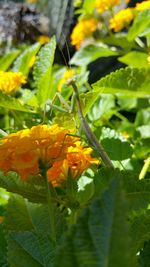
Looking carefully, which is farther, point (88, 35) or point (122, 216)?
point (88, 35)

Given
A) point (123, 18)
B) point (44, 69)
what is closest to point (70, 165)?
point (44, 69)

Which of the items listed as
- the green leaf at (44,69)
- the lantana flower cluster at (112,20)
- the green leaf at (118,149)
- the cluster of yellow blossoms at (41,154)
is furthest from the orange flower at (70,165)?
the lantana flower cluster at (112,20)

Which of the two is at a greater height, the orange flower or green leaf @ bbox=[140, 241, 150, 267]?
the orange flower

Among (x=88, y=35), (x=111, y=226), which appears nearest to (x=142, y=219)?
(x=111, y=226)

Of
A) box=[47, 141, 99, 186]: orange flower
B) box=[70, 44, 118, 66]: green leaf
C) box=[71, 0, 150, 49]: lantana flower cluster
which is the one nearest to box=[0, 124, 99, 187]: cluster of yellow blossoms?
box=[47, 141, 99, 186]: orange flower

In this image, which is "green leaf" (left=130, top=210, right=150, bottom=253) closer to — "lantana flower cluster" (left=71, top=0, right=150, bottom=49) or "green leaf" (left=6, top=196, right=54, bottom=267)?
"green leaf" (left=6, top=196, right=54, bottom=267)

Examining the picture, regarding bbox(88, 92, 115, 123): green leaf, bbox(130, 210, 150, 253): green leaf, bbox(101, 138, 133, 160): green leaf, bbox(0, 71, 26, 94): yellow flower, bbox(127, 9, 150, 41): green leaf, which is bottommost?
bbox(88, 92, 115, 123): green leaf

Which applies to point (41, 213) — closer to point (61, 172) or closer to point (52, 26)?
point (61, 172)
